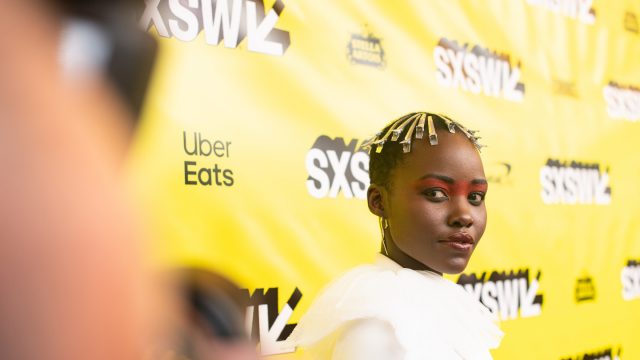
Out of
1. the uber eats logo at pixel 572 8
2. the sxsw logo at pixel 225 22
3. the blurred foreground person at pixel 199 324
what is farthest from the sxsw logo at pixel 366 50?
the blurred foreground person at pixel 199 324

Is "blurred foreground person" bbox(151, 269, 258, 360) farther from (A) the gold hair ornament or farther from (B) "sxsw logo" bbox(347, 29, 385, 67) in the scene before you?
(B) "sxsw logo" bbox(347, 29, 385, 67)

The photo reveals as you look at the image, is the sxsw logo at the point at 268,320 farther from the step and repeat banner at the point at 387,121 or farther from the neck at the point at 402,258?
the neck at the point at 402,258

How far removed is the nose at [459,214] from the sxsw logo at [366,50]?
0.46 m

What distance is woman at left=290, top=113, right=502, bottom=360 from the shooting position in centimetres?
73

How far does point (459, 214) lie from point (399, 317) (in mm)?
175

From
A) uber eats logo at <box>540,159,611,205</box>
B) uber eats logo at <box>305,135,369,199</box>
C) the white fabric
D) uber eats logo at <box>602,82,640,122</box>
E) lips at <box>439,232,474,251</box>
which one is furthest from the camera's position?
uber eats logo at <box>602,82,640,122</box>

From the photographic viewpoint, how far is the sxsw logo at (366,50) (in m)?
1.19

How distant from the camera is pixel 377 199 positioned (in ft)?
→ 2.87

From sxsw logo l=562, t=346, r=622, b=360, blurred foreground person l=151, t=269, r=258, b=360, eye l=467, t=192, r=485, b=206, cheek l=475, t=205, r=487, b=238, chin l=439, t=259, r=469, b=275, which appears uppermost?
eye l=467, t=192, r=485, b=206

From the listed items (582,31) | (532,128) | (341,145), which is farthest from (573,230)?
(341,145)

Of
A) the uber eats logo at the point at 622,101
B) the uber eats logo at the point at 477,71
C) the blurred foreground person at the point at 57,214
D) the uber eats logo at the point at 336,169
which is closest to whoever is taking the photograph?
the blurred foreground person at the point at 57,214

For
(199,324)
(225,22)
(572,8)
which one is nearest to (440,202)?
(225,22)

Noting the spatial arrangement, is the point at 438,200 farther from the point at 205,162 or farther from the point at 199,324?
the point at 199,324

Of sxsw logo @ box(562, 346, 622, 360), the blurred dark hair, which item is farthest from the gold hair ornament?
sxsw logo @ box(562, 346, 622, 360)
